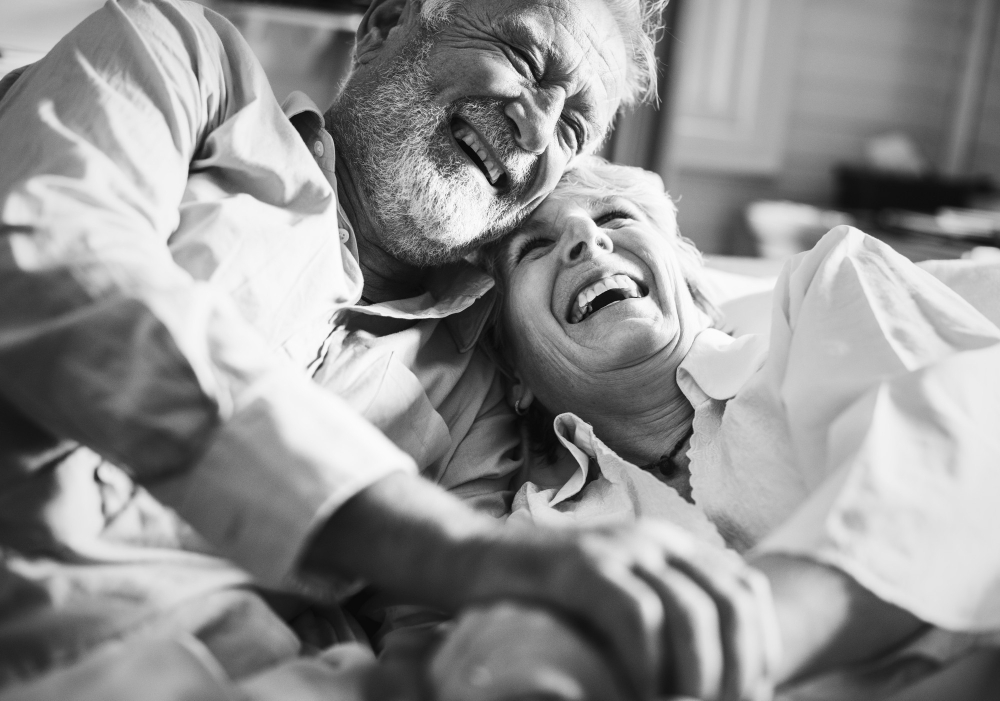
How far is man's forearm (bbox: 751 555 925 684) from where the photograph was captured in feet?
2.51

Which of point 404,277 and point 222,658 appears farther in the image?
point 404,277

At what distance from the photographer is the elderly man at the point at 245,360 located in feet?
Result: 2.23

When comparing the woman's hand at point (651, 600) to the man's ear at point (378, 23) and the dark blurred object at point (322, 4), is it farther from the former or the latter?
the dark blurred object at point (322, 4)

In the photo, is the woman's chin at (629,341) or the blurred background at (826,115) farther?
the blurred background at (826,115)

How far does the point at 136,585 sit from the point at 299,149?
2.13 ft

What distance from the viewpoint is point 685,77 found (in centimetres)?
462

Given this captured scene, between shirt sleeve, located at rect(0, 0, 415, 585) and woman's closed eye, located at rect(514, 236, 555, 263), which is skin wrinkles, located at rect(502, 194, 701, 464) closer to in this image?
woman's closed eye, located at rect(514, 236, 555, 263)

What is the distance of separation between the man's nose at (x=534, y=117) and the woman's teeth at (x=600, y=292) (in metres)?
0.26

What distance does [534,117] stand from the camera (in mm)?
1500

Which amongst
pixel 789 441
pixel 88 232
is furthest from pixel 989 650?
pixel 88 232

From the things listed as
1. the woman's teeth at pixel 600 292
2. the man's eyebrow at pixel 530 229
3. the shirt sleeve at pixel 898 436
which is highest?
the shirt sleeve at pixel 898 436

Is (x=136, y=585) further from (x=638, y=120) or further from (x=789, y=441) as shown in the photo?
(x=638, y=120)

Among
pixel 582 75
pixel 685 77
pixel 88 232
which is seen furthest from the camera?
pixel 685 77

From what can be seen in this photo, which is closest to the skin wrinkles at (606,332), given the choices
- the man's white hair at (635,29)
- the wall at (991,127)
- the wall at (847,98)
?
the man's white hair at (635,29)
